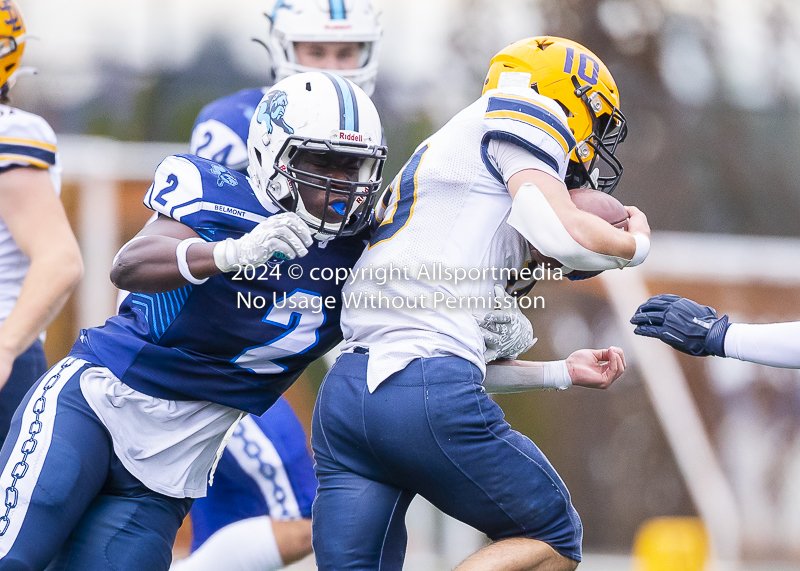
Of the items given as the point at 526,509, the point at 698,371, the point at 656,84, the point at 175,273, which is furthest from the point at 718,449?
the point at 175,273

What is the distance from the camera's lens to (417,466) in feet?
8.16

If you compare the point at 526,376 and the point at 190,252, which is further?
the point at 526,376

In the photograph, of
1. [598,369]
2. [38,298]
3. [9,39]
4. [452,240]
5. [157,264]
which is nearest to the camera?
[157,264]

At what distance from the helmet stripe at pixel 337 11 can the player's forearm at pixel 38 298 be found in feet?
4.92

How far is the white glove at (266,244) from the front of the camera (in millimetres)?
2371

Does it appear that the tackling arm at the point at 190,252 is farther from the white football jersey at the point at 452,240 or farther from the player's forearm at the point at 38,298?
the player's forearm at the point at 38,298

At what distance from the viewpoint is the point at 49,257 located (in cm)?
314

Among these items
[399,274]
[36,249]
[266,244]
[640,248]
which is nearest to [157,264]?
[266,244]

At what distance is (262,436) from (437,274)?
4.26 ft

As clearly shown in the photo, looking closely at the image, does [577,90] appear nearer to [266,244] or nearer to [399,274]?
[399,274]

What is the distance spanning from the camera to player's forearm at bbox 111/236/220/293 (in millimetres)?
2432

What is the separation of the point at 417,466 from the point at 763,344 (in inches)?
39.7

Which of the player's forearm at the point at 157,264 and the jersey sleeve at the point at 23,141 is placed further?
the jersey sleeve at the point at 23,141

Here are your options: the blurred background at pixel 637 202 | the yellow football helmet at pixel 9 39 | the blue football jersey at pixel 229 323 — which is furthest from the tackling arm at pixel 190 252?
the blurred background at pixel 637 202
